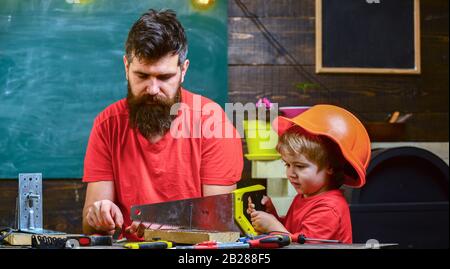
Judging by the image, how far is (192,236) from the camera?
197cm

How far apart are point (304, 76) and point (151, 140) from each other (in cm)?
52

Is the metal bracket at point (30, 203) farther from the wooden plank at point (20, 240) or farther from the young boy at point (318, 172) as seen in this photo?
the young boy at point (318, 172)

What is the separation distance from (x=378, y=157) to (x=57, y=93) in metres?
1.00

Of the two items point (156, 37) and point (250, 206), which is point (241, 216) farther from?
point (156, 37)

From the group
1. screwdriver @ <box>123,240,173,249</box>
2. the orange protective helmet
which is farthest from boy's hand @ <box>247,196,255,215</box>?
screwdriver @ <box>123,240,173,249</box>

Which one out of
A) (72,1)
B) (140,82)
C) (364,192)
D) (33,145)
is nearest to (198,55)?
(140,82)

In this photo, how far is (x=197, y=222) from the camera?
2.12 metres

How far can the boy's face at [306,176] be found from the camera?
7.23 ft

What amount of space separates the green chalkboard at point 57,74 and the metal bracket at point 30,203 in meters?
0.03

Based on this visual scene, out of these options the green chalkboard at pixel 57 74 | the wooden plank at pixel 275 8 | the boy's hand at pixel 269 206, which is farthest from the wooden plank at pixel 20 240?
the wooden plank at pixel 275 8

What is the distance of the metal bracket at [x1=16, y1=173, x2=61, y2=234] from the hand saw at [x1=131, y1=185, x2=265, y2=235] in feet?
0.85

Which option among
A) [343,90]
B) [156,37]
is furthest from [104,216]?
[343,90]

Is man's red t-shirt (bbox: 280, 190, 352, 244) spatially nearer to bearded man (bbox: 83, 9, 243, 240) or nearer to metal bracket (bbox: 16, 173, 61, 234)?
bearded man (bbox: 83, 9, 243, 240)

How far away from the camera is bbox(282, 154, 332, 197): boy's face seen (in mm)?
2203
